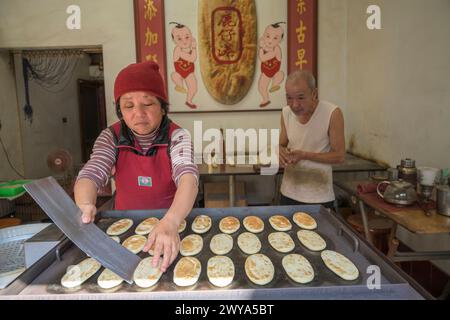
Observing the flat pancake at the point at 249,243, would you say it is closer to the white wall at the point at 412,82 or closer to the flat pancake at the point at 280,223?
the flat pancake at the point at 280,223

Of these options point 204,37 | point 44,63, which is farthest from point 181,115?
point 44,63

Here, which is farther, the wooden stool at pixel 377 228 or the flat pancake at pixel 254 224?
the wooden stool at pixel 377 228

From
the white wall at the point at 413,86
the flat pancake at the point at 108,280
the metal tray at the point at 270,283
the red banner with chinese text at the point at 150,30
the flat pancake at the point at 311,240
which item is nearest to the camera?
the metal tray at the point at 270,283

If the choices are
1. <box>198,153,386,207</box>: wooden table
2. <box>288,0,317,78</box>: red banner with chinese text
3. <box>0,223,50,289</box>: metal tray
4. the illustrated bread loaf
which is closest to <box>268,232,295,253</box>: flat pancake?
<box>0,223,50,289</box>: metal tray

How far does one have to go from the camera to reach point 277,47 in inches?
162

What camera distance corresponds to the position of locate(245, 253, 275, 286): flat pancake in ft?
3.70

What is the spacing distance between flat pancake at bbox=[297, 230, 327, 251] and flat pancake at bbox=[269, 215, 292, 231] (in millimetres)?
83

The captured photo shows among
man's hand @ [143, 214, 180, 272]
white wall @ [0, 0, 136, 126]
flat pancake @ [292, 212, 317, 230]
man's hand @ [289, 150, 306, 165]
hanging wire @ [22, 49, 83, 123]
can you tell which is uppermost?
white wall @ [0, 0, 136, 126]

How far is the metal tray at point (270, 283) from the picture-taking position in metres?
0.94

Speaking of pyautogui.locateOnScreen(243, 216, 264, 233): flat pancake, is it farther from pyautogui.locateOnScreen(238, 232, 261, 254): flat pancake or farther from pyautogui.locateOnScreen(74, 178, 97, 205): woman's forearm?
pyautogui.locateOnScreen(74, 178, 97, 205): woman's forearm

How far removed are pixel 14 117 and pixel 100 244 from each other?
4528 mm

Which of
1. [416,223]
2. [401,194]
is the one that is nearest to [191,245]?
[416,223]

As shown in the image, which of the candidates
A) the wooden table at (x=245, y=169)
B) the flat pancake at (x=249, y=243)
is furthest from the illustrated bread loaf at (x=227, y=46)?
the flat pancake at (x=249, y=243)

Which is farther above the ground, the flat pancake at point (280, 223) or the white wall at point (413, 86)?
the white wall at point (413, 86)
